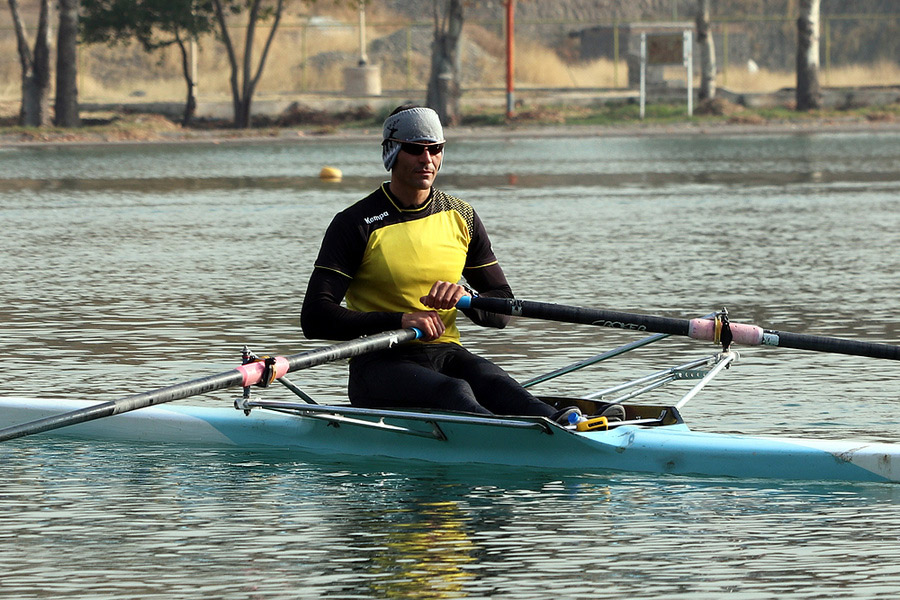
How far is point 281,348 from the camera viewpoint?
10.0m

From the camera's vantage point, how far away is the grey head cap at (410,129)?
22.6 ft

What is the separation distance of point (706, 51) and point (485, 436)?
117 feet

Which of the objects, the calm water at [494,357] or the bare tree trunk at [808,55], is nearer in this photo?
the calm water at [494,357]

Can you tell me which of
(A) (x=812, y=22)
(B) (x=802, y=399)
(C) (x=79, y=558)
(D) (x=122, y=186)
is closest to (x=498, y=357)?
(B) (x=802, y=399)

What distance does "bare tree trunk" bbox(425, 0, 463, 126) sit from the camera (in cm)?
3941

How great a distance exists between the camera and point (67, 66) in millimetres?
38000

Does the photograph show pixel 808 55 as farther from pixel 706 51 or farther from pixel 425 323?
pixel 425 323

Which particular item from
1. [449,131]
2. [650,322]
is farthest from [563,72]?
[650,322]

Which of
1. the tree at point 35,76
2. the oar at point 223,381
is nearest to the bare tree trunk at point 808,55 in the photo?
the tree at point 35,76

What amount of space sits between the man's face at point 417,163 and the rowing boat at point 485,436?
1.88 feet

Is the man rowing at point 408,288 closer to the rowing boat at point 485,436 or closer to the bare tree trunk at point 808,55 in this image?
the rowing boat at point 485,436

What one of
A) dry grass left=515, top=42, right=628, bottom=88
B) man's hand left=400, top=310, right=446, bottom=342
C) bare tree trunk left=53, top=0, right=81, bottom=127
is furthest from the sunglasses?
dry grass left=515, top=42, right=628, bottom=88

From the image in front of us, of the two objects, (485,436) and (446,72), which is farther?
(446,72)

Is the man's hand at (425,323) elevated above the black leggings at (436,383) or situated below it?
above
